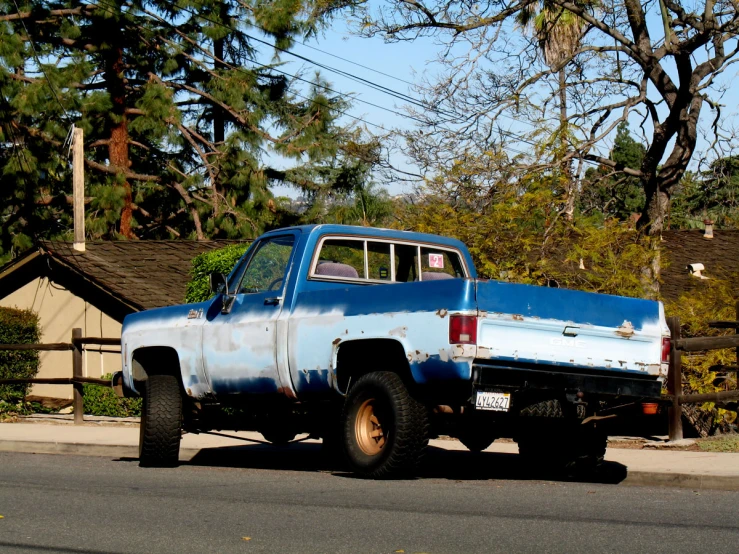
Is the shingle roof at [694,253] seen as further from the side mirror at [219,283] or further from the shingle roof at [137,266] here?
the side mirror at [219,283]

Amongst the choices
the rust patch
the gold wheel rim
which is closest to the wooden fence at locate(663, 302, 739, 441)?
the gold wheel rim

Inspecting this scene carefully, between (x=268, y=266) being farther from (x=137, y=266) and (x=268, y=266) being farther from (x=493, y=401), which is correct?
(x=137, y=266)

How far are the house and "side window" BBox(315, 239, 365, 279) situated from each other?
1104 cm

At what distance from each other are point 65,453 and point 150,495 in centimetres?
591

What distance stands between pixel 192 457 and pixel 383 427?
179 inches

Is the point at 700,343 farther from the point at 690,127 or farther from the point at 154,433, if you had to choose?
the point at 690,127

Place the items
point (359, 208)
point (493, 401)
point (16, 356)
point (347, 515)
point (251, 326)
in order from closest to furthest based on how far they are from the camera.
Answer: point (347, 515) → point (493, 401) → point (251, 326) → point (16, 356) → point (359, 208)

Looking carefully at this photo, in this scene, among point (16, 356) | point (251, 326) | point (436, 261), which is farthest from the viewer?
point (16, 356)

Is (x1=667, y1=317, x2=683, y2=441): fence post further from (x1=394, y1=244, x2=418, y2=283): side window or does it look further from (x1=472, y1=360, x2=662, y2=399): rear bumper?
(x1=394, y1=244, x2=418, y2=283): side window

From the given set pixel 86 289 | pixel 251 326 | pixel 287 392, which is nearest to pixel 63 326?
pixel 86 289

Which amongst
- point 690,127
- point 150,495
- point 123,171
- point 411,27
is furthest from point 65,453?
point 123,171

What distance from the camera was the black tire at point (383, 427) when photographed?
8844 millimetres

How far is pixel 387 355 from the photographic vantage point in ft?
30.3

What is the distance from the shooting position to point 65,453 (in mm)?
14109
